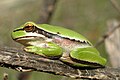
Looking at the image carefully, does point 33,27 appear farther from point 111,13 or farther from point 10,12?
point 10,12

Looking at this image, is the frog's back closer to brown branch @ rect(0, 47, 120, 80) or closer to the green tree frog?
the green tree frog

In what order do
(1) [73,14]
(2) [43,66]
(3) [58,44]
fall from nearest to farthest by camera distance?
(2) [43,66] < (3) [58,44] < (1) [73,14]

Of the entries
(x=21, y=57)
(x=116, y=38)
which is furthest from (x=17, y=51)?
(x=116, y=38)

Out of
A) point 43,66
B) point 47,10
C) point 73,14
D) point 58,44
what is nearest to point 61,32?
point 58,44

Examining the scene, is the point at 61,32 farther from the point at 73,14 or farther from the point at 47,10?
the point at 73,14

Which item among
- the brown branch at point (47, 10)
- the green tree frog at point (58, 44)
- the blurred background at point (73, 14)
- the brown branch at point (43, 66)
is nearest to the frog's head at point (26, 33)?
the green tree frog at point (58, 44)

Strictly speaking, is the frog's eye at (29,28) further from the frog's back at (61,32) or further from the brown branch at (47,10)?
the brown branch at (47,10)
